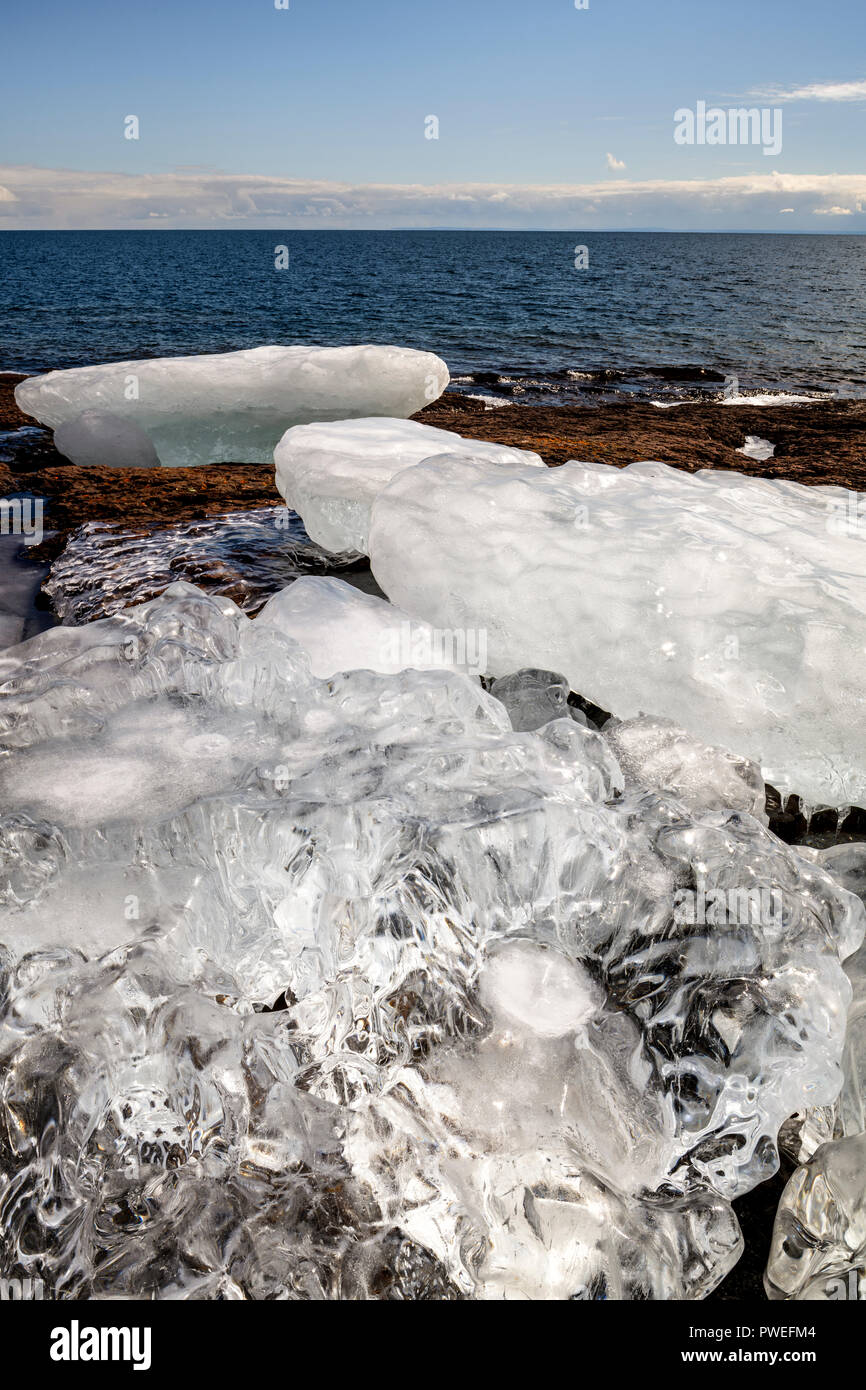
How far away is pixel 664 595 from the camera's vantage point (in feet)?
9.98

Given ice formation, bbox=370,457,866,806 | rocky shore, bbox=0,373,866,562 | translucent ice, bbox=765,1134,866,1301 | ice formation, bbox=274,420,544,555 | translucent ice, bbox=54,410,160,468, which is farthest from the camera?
translucent ice, bbox=54,410,160,468

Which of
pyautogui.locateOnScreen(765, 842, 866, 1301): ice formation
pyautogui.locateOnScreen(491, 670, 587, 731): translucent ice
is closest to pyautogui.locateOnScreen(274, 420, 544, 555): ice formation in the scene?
pyautogui.locateOnScreen(491, 670, 587, 731): translucent ice

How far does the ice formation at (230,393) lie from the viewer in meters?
6.69

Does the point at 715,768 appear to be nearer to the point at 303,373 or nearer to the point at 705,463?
the point at 705,463

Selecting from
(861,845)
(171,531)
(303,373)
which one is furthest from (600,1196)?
(303,373)

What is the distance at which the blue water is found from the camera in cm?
1702

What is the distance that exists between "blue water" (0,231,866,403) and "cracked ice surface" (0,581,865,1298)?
12887 millimetres

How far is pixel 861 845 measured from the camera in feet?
7.45

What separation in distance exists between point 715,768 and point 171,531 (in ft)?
11.3

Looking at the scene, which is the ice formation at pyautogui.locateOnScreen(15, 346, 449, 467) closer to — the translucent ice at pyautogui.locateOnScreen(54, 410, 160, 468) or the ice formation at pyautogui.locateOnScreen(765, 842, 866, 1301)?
the translucent ice at pyautogui.locateOnScreen(54, 410, 160, 468)

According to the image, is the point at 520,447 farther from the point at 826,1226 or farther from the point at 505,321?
the point at 505,321

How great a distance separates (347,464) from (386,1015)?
123 inches

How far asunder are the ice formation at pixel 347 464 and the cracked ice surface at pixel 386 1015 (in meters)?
2.26

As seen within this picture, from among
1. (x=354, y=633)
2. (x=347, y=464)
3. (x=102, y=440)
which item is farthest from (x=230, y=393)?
(x=354, y=633)
